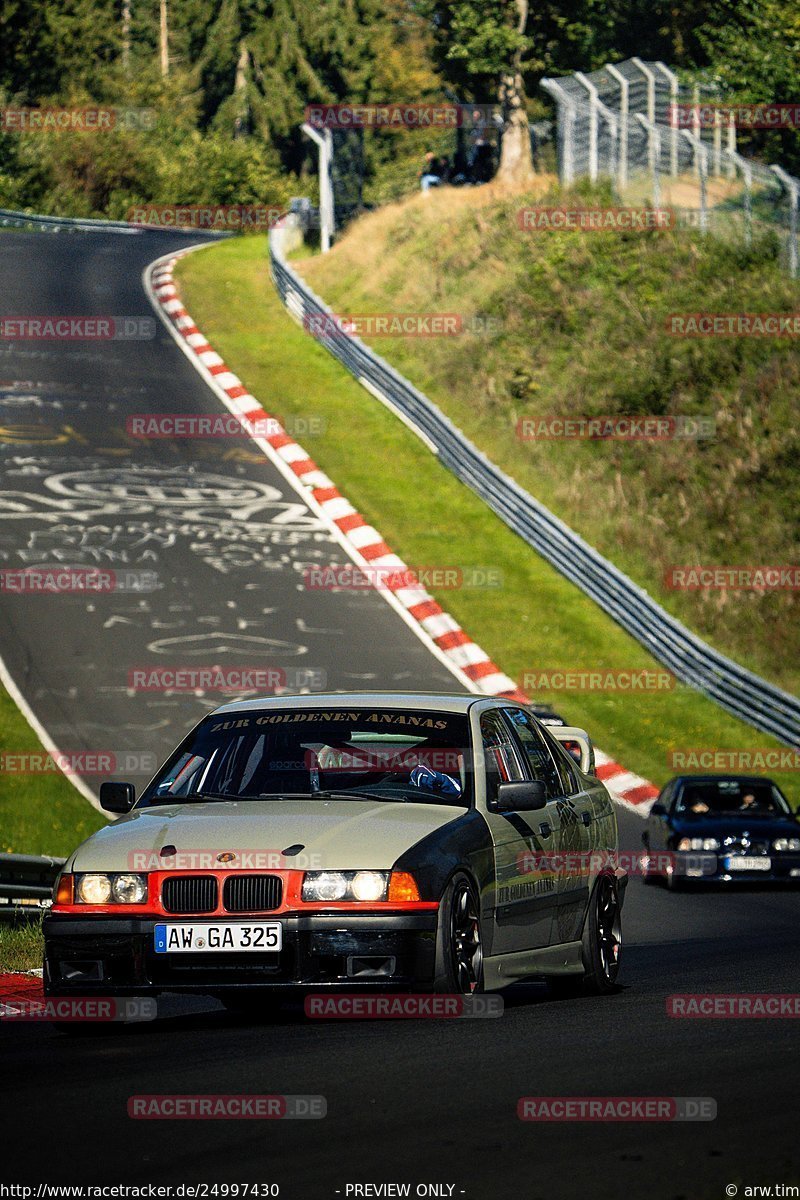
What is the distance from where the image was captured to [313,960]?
8070mm

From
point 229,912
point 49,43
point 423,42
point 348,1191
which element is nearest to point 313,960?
→ point 229,912

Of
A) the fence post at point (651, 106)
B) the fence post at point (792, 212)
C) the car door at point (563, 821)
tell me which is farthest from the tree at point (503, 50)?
the car door at point (563, 821)

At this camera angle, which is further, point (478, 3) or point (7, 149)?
point (7, 149)

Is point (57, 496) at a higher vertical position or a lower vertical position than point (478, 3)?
lower

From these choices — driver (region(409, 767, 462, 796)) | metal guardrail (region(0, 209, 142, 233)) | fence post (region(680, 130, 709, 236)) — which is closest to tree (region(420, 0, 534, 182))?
fence post (region(680, 130, 709, 236))

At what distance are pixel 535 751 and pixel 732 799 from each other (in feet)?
36.8

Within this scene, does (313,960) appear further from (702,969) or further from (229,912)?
(702,969)

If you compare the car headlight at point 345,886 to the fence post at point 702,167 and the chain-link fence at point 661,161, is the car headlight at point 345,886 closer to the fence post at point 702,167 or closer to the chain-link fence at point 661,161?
the fence post at point 702,167

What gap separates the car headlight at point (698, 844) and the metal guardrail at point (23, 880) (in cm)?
795

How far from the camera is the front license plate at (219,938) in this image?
8.08 meters

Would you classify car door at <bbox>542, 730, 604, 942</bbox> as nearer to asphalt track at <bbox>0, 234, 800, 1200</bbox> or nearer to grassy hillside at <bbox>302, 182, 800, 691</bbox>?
asphalt track at <bbox>0, 234, 800, 1200</bbox>

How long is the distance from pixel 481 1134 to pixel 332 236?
1773 inches

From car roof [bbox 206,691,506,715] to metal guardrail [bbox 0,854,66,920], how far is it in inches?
141

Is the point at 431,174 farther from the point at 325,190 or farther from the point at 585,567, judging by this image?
the point at 585,567
